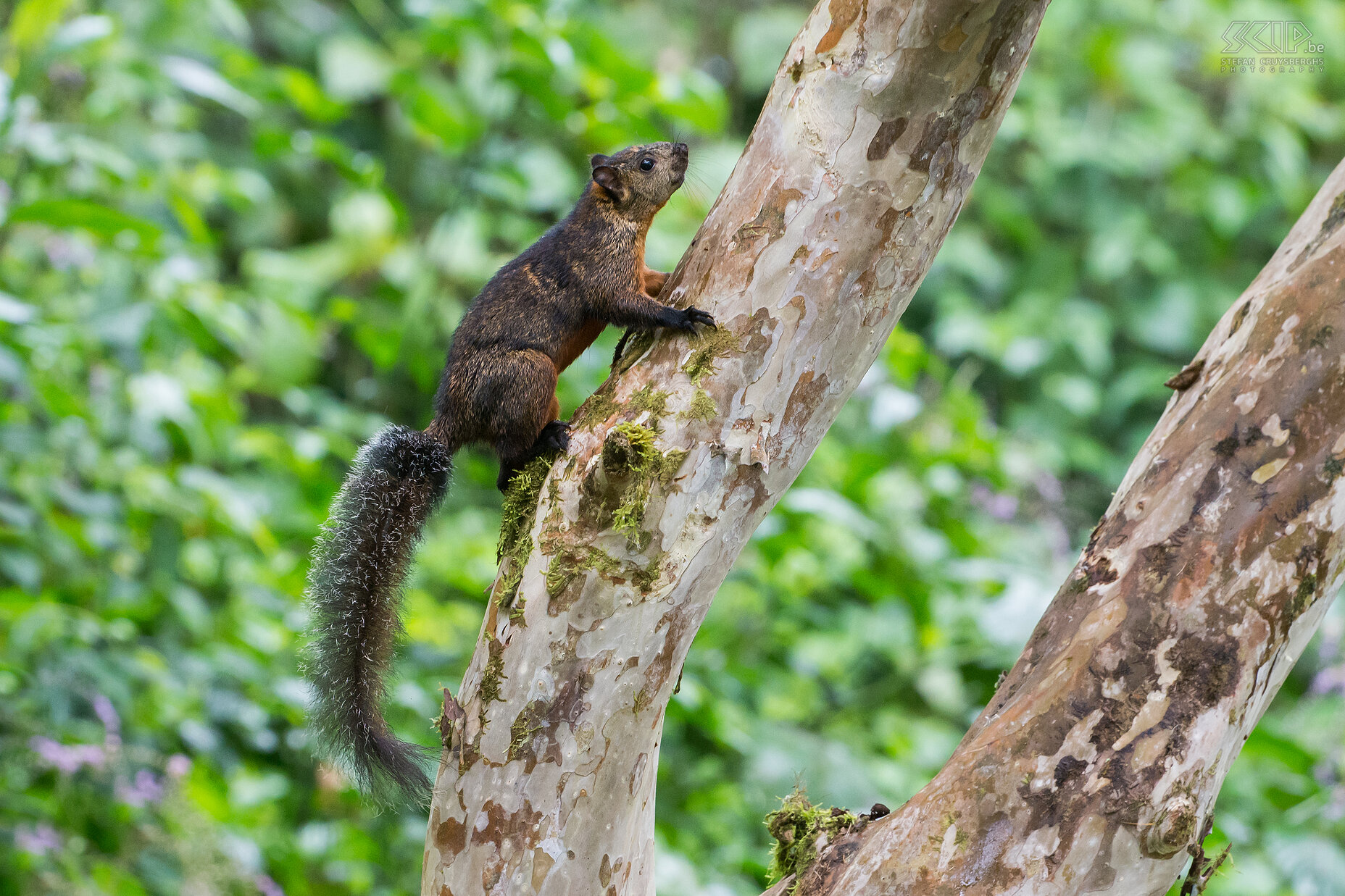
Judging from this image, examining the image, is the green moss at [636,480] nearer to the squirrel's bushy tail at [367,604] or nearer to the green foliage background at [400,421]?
the squirrel's bushy tail at [367,604]

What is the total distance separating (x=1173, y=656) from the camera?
1200 millimetres

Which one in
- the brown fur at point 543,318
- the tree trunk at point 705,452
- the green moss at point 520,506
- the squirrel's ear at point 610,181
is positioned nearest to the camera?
the tree trunk at point 705,452

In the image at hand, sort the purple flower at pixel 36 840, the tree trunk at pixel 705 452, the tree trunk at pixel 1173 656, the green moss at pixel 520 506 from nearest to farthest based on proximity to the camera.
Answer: the tree trunk at pixel 1173 656, the tree trunk at pixel 705 452, the green moss at pixel 520 506, the purple flower at pixel 36 840

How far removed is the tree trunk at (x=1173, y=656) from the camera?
1177 mm

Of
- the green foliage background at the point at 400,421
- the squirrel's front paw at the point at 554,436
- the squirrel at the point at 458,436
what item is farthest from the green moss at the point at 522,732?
the green foliage background at the point at 400,421

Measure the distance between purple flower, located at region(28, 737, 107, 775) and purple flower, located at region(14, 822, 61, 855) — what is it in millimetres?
115

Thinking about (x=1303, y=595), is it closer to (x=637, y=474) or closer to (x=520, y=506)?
(x=637, y=474)

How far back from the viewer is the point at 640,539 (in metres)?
1.29

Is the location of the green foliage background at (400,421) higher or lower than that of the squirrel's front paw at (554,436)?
higher

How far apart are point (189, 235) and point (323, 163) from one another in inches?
103

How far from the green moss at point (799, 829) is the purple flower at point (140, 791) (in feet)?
4.74

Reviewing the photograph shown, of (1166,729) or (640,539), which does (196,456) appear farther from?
(1166,729)

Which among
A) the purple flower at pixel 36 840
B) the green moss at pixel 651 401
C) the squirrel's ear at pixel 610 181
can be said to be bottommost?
the purple flower at pixel 36 840

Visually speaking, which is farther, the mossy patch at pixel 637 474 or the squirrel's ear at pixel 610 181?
the squirrel's ear at pixel 610 181
